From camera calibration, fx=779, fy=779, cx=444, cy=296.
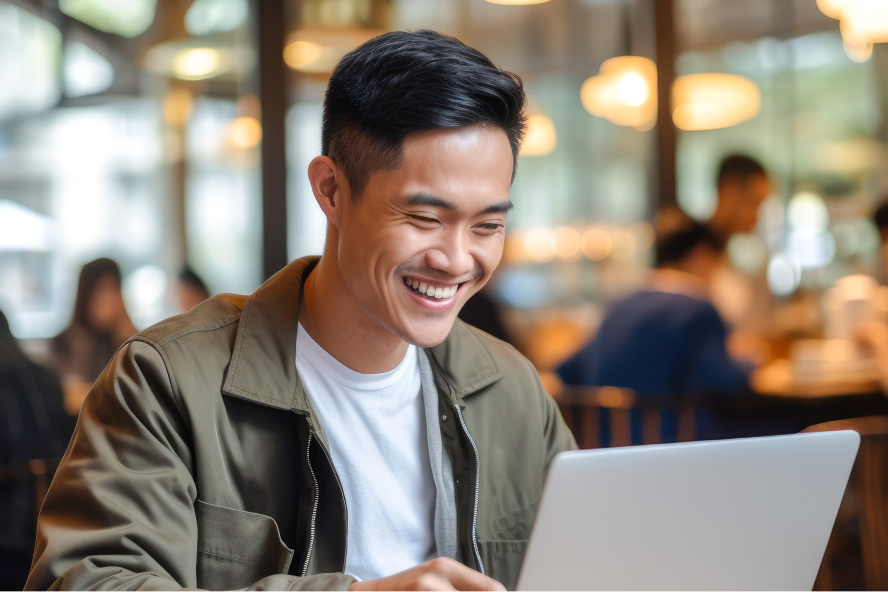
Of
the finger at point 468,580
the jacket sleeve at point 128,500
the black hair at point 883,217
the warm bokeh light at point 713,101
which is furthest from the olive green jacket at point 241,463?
the warm bokeh light at point 713,101

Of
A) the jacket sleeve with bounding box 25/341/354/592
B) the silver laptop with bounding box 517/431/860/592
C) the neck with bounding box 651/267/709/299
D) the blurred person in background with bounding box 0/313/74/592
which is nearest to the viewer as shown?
the silver laptop with bounding box 517/431/860/592

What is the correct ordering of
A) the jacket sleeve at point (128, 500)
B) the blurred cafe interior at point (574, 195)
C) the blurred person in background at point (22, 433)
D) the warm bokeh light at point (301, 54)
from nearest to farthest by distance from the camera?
the jacket sleeve at point (128, 500) < the blurred person in background at point (22, 433) < the blurred cafe interior at point (574, 195) < the warm bokeh light at point (301, 54)

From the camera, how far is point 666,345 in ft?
9.71

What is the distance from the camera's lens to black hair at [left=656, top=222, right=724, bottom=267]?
329 cm

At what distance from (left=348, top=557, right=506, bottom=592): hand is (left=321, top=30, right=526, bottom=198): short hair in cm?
52

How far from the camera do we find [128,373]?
100cm

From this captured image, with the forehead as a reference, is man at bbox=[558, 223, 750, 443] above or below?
below

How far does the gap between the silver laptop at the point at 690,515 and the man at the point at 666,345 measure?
2040 mm

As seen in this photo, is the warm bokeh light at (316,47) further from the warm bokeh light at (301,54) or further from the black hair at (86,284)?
the black hair at (86,284)

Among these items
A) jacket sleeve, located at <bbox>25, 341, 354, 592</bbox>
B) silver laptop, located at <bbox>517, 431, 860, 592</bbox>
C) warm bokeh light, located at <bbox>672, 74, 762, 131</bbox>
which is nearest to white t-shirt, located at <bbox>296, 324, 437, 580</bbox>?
jacket sleeve, located at <bbox>25, 341, 354, 592</bbox>

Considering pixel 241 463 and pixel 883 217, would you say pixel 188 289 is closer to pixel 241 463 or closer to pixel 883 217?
pixel 241 463

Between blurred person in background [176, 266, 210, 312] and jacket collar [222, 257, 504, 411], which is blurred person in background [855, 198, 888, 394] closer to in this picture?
jacket collar [222, 257, 504, 411]

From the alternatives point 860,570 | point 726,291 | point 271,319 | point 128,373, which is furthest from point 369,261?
point 726,291

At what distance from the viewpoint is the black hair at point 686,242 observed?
329 cm
